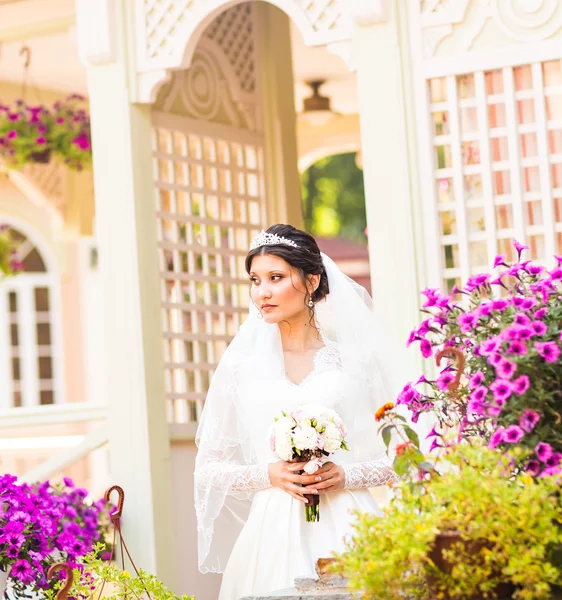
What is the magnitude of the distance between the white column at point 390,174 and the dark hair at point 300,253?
38 centimetres

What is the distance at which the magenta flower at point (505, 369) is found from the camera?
2451mm

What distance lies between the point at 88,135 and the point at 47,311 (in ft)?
→ 9.77

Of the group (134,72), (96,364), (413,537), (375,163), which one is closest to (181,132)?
(134,72)

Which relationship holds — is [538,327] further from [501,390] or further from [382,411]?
[382,411]

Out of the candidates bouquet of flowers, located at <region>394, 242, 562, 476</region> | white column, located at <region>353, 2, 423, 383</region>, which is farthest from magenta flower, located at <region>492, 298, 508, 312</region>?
white column, located at <region>353, 2, 423, 383</region>

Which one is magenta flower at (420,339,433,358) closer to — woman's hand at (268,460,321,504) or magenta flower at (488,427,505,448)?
magenta flower at (488,427,505,448)

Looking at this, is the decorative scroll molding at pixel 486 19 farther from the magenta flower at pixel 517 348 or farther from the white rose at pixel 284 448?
the magenta flower at pixel 517 348

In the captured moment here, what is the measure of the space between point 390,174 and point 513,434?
1.94 metres

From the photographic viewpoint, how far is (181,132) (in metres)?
5.36

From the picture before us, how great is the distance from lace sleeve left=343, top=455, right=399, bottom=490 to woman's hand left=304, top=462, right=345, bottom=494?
4 centimetres

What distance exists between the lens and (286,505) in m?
3.75

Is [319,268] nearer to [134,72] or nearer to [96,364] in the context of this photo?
[134,72]

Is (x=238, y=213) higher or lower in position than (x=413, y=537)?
higher

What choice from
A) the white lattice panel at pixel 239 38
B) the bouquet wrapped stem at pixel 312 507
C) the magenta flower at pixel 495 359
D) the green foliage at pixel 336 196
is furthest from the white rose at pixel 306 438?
the green foliage at pixel 336 196
